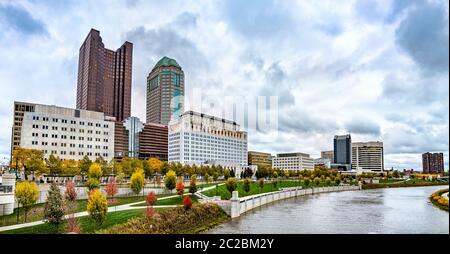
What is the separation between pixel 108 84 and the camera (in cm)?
8225

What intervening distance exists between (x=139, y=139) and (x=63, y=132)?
36135 millimetres

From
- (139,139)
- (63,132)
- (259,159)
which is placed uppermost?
(139,139)

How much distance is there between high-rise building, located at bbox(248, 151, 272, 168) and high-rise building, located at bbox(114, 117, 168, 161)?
74.0 ft

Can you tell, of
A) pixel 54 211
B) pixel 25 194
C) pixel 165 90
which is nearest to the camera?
pixel 54 211

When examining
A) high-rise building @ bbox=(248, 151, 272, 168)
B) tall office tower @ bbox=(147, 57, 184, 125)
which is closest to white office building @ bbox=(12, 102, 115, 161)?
tall office tower @ bbox=(147, 57, 184, 125)

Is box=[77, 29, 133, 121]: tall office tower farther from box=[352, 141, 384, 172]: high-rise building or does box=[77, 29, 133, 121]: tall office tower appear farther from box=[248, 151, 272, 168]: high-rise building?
box=[352, 141, 384, 172]: high-rise building

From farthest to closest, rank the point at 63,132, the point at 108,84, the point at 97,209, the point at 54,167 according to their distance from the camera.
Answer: the point at 108,84, the point at 63,132, the point at 54,167, the point at 97,209

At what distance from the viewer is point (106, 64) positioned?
76500 mm

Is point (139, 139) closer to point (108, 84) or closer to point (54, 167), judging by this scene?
point (108, 84)

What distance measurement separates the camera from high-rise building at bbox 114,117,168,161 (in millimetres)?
69375

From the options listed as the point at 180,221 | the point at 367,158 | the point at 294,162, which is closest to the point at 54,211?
the point at 180,221
